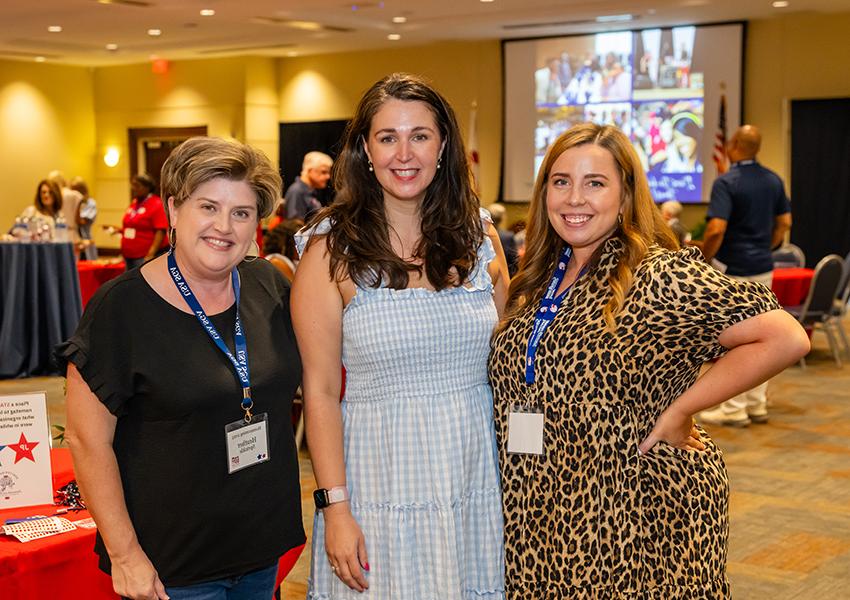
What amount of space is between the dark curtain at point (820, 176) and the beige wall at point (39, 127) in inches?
491

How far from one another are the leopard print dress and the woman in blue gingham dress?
0.41 ft

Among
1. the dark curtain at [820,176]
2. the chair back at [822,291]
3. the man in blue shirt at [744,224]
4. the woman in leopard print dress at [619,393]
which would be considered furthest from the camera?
the dark curtain at [820,176]

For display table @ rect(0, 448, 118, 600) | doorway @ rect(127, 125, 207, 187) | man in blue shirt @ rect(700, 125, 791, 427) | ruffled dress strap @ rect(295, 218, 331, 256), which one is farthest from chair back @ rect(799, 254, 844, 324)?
doorway @ rect(127, 125, 207, 187)

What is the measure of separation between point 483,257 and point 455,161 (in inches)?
8.8

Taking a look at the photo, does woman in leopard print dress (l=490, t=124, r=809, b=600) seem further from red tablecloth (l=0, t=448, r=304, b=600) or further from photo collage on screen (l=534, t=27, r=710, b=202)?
photo collage on screen (l=534, t=27, r=710, b=202)

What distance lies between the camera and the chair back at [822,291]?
8.57 m

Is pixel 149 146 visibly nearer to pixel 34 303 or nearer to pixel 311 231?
pixel 34 303

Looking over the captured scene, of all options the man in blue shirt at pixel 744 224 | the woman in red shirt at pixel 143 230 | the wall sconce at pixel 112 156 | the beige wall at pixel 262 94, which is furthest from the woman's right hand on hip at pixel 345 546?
the wall sconce at pixel 112 156

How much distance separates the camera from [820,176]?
43.7ft

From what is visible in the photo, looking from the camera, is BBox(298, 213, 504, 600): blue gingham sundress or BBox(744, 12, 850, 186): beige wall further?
BBox(744, 12, 850, 186): beige wall

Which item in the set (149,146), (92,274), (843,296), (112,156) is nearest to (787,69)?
(843,296)

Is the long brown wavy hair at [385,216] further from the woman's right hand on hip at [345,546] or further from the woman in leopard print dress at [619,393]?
the woman's right hand on hip at [345,546]

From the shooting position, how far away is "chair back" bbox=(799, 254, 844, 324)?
8.57 m

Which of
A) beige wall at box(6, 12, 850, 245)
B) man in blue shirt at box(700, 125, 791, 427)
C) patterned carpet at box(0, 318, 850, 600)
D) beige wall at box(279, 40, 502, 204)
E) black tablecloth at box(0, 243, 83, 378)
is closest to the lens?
patterned carpet at box(0, 318, 850, 600)
